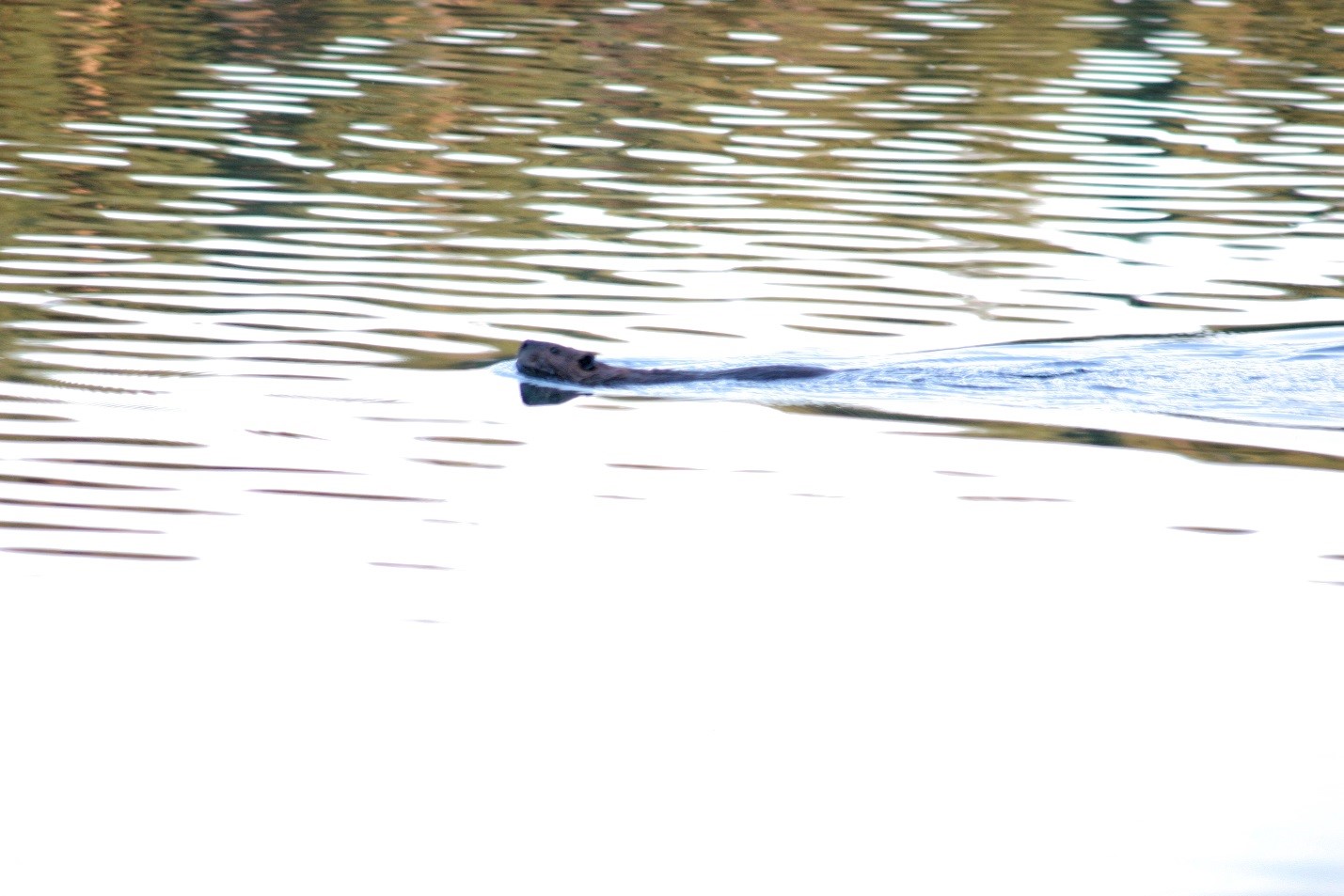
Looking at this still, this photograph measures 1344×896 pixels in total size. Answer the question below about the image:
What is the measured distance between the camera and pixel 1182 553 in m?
7.86

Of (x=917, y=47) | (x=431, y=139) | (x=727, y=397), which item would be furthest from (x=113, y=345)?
(x=917, y=47)

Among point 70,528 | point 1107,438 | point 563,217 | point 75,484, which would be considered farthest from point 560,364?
point 563,217

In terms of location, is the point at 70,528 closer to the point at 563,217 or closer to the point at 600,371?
the point at 600,371

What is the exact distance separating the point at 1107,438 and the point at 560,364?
2.50m

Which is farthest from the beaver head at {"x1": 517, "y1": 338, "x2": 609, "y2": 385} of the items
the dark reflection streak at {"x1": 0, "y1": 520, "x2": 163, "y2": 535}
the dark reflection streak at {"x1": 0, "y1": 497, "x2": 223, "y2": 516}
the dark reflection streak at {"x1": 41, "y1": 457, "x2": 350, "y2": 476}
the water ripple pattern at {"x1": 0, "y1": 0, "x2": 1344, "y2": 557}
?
the dark reflection streak at {"x1": 0, "y1": 520, "x2": 163, "y2": 535}

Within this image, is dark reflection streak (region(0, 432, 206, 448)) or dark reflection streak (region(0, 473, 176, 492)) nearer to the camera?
dark reflection streak (region(0, 473, 176, 492))

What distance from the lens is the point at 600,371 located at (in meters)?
10.6

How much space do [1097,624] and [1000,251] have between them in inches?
268

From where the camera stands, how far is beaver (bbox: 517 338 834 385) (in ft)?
34.1

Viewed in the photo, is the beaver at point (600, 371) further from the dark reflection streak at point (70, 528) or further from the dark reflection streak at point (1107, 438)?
the dark reflection streak at point (70, 528)

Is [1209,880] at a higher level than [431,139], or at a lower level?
higher

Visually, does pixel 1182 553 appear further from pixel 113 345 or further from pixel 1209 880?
pixel 113 345

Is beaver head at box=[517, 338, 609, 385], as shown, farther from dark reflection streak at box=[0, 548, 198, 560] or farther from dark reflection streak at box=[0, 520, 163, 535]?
dark reflection streak at box=[0, 548, 198, 560]

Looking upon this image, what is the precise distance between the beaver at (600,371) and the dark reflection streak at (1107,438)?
437 mm
